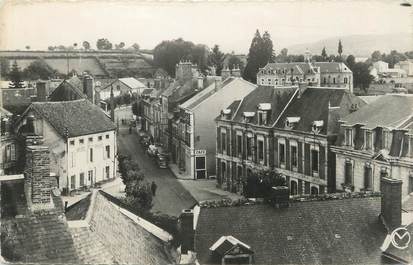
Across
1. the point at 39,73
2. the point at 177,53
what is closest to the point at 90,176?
the point at 177,53

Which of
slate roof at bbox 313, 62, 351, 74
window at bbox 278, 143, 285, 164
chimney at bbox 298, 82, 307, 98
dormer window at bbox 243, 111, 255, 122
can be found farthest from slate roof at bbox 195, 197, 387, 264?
slate roof at bbox 313, 62, 351, 74

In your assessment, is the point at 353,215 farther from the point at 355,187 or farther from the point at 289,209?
the point at 355,187

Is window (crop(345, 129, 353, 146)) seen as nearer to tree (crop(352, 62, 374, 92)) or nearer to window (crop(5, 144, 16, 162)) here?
window (crop(5, 144, 16, 162))

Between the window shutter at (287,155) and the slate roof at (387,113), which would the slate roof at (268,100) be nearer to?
the window shutter at (287,155)

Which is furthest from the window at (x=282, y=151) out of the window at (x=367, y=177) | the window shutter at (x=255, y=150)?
the window at (x=367, y=177)

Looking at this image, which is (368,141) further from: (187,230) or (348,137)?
(187,230)

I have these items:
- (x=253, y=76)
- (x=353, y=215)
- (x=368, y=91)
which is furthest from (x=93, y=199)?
(x=368, y=91)
